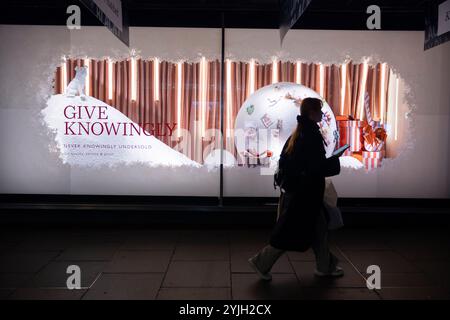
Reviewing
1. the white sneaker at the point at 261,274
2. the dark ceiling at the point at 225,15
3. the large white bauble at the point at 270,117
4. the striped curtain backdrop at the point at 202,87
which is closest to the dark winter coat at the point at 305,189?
the white sneaker at the point at 261,274

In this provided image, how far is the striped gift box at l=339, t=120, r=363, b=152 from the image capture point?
299 inches

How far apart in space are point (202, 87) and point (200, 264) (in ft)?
10.7

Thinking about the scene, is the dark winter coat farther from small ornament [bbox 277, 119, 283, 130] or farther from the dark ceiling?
the dark ceiling

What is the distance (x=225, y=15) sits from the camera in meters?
7.57

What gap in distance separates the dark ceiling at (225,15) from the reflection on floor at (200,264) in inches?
135

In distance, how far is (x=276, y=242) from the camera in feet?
15.4

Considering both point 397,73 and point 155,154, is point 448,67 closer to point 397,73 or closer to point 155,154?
point 397,73

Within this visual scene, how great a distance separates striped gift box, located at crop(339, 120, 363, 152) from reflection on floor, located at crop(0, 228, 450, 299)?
4.68 feet

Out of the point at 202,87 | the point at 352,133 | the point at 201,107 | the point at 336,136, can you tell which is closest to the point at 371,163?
the point at 352,133

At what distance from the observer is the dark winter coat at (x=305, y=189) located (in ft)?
15.1

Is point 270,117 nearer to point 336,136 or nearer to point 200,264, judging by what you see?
point 336,136
